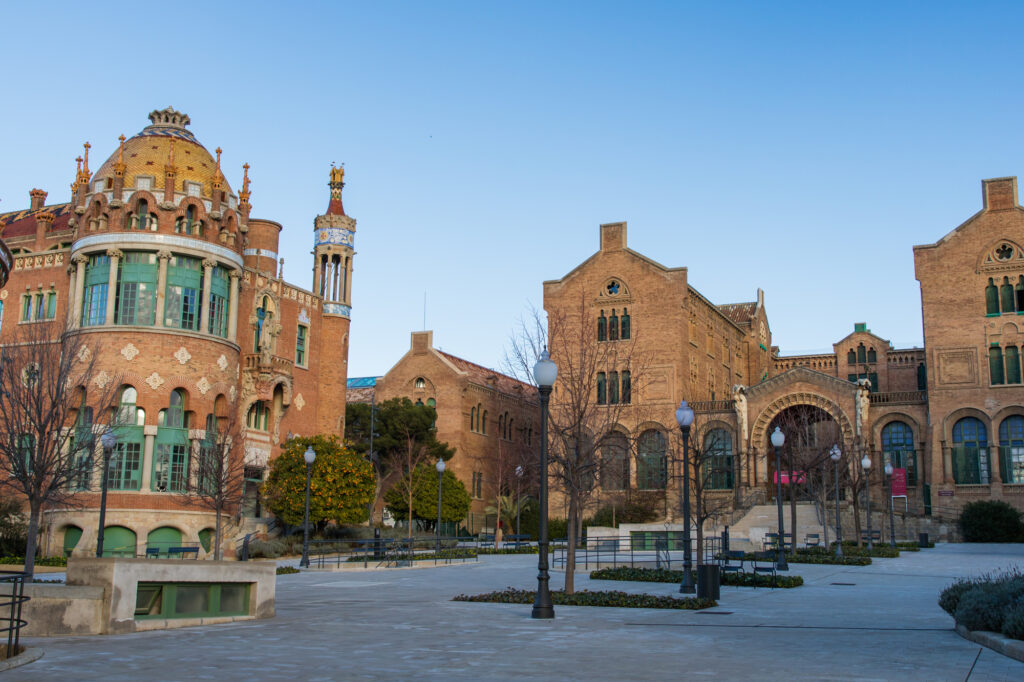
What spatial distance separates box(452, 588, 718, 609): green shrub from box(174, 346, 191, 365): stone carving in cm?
2771

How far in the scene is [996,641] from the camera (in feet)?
36.3

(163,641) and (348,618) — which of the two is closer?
(163,641)

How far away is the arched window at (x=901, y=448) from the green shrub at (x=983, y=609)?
4614cm

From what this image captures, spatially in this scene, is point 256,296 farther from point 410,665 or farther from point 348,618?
point 410,665

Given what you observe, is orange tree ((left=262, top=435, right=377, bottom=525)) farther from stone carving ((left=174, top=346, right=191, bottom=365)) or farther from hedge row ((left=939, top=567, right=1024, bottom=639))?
hedge row ((left=939, top=567, right=1024, bottom=639))

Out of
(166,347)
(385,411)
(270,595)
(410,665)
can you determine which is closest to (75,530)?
(166,347)

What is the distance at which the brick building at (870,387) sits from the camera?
54.0 m

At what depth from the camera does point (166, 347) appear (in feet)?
140

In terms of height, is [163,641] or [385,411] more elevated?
[385,411]

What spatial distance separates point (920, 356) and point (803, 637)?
64.9 meters

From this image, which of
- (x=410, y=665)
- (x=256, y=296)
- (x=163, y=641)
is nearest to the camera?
(x=410, y=665)

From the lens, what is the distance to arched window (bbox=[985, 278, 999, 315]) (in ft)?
182

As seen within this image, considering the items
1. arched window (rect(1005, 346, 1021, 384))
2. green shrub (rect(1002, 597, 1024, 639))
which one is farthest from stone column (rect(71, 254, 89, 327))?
arched window (rect(1005, 346, 1021, 384))

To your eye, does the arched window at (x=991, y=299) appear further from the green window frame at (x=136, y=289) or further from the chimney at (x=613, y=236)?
the green window frame at (x=136, y=289)
